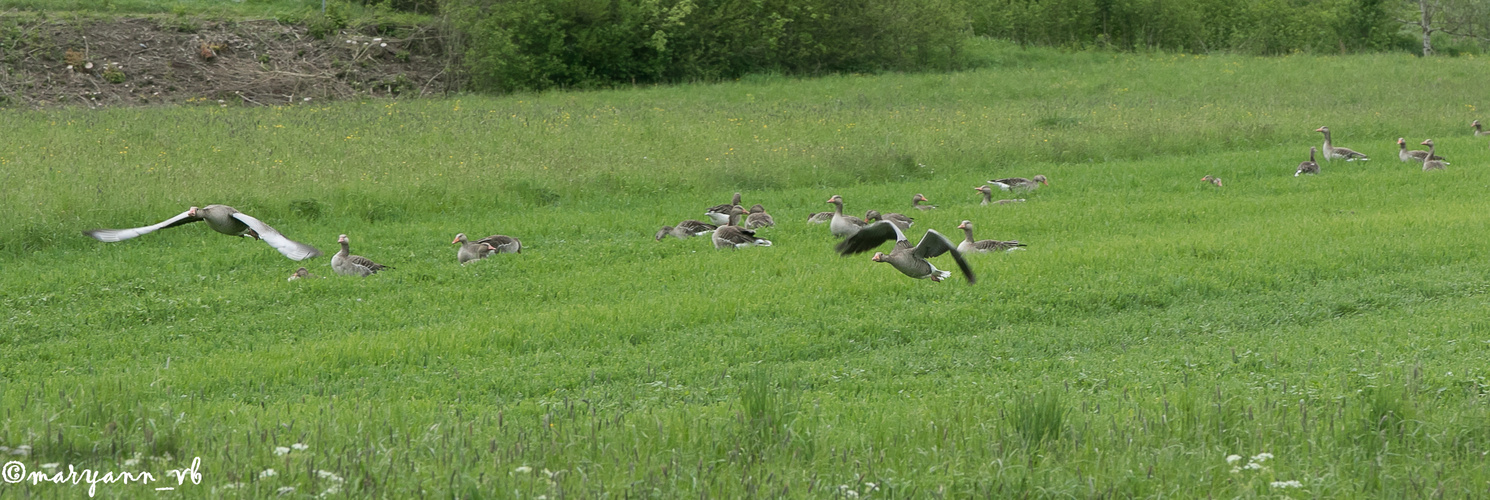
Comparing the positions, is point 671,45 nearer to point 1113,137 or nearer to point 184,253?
point 1113,137

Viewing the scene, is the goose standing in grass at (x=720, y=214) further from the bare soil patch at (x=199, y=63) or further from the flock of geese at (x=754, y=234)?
the bare soil patch at (x=199, y=63)

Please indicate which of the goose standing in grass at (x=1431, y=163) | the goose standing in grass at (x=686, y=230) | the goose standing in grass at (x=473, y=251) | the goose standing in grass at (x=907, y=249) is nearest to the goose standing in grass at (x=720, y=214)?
the goose standing in grass at (x=686, y=230)

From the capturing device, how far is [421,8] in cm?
5019

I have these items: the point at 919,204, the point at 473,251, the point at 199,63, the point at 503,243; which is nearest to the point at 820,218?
the point at 919,204

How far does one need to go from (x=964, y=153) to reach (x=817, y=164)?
11.3ft

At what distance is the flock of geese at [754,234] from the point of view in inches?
437

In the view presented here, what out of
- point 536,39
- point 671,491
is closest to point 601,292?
point 671,491

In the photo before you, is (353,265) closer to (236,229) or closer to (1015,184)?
(236,229)

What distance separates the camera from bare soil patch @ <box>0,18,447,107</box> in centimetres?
3694

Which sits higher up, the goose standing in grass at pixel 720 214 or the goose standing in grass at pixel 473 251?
the goose standing in grass at pixel 473 251

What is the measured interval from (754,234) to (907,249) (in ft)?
13.8

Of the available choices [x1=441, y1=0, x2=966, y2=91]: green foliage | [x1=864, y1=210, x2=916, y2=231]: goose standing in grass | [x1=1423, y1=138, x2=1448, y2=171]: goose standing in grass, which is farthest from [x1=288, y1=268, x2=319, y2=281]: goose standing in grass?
[x1=441, y1=0, x2=966, y2=91]: green foliage

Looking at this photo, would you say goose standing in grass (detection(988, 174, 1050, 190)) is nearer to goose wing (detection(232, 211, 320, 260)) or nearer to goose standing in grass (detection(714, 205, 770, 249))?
goose standing in grass (detection(714, 205, 770, 249))

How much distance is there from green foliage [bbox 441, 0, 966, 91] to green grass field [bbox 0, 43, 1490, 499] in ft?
50.3
